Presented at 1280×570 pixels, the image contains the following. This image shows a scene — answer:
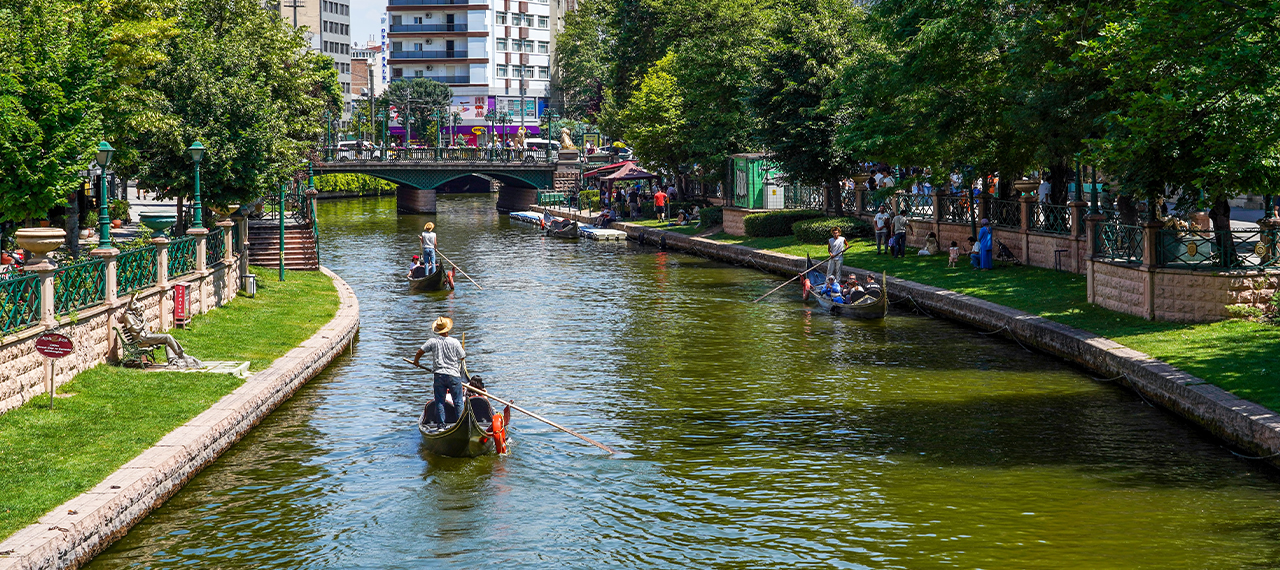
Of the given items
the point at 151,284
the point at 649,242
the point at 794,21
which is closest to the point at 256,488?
the point at 151,284

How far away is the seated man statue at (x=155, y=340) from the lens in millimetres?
21750

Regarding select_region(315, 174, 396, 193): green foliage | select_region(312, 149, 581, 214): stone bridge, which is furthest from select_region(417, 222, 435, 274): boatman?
select_region(315, 174, 396, 193): green foliage

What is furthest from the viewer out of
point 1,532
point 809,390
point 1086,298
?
point 1086,298

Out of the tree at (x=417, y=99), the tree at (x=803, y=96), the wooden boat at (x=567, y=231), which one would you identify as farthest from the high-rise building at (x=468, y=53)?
the tree at (x=803, y=96)

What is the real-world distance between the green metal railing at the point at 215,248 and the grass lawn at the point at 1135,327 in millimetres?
18181

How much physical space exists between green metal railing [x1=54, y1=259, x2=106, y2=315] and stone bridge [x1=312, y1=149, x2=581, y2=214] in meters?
65.5

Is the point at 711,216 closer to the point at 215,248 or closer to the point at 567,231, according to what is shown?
the point at 567,231

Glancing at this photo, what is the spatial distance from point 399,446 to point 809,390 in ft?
25.9

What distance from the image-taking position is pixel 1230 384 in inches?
774

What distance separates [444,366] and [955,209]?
28.3 meters

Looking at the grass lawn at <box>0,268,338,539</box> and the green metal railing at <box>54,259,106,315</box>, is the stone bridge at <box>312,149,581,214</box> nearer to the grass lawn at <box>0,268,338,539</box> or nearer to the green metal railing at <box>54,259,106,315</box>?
the grass lawn at <box>0,268,338,539</box>

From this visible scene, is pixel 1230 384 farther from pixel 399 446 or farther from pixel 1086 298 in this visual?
pixel 399 446

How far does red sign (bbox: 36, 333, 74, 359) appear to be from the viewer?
17.7 meters

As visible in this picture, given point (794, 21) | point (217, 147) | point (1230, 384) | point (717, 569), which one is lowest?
point (717, 569)
